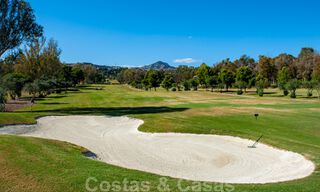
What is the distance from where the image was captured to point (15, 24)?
33.9m

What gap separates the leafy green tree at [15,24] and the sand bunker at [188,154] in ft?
50.9

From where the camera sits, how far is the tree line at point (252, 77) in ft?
273

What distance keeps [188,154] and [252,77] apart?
299 feet

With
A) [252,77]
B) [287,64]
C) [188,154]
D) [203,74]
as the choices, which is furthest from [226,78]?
[188,154]

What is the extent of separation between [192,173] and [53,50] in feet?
258

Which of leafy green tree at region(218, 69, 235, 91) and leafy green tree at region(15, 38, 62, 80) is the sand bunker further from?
leafy green tree at region(218, 69, 235, 91)

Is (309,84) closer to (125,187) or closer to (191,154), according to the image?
(191,154)

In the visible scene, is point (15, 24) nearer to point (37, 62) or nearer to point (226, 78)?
point (37, 62)

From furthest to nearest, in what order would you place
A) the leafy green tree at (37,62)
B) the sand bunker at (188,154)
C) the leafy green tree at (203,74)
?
the leafy green tree at (203,74) → the leafy green tree at (37,62) → the sand bunker at (188,154)

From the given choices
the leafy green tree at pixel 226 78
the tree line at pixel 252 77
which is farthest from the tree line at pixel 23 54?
the leafy green tree at pixel 226 78

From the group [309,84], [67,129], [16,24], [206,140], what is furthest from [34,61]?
[309,84]

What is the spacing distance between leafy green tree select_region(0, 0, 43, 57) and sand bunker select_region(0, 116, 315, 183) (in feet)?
50.9

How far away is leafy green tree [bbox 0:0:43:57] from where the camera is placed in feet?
108

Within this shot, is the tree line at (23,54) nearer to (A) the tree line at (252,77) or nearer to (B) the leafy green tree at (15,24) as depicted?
(B) the leafy green tree at (15,24)
